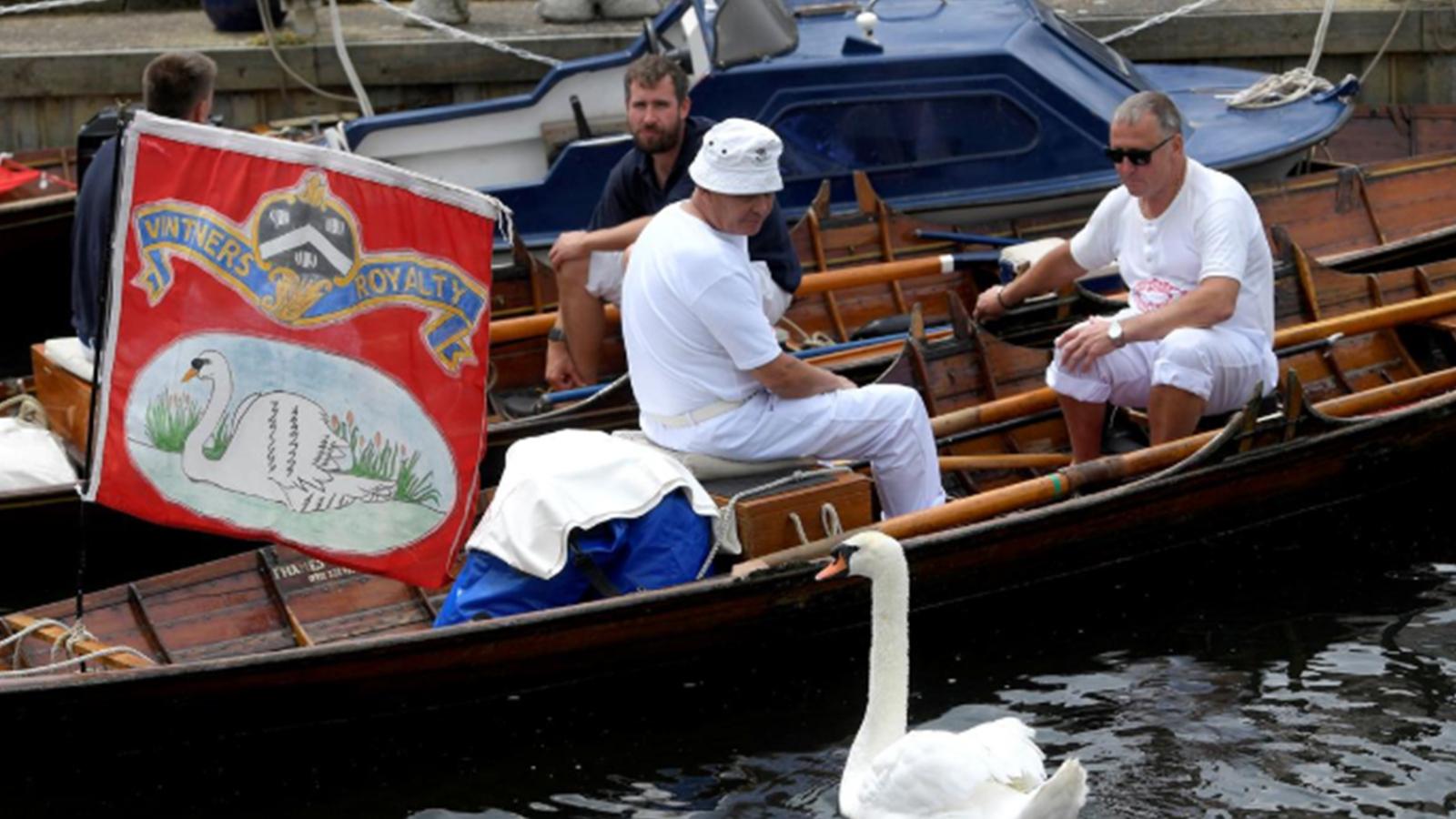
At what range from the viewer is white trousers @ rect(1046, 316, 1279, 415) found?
8727 millimetres

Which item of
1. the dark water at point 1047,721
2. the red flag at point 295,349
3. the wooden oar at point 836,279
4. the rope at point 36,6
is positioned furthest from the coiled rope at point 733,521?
the rope at point 36,6

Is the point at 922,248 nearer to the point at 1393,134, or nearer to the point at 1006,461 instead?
the point at 1006,461

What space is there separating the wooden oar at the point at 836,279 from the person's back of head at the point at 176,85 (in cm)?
172

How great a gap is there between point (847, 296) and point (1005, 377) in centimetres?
166

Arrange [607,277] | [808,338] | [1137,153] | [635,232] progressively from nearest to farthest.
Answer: [1137,153] → [635,232] → [607,277] → [808,338]

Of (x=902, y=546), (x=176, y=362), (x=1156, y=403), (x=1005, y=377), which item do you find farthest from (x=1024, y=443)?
(x=176, y=362)

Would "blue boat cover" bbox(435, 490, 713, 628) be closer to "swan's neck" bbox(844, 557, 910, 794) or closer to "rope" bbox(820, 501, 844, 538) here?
"rope" bbox(820, 501, 844, 538)

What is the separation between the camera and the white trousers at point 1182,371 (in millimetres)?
8727

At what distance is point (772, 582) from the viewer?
26.1 ft

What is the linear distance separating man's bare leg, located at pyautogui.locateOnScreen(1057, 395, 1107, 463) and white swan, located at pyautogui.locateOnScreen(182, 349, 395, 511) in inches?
A: 117

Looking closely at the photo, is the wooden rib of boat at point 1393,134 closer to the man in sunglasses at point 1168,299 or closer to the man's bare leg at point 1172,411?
the man in sunglasses at point 1168,299

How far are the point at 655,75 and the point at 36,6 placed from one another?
7.76 m

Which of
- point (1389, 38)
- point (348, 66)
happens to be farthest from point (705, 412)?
point (1389, 38)

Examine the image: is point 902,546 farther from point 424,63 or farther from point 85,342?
point 424,63
